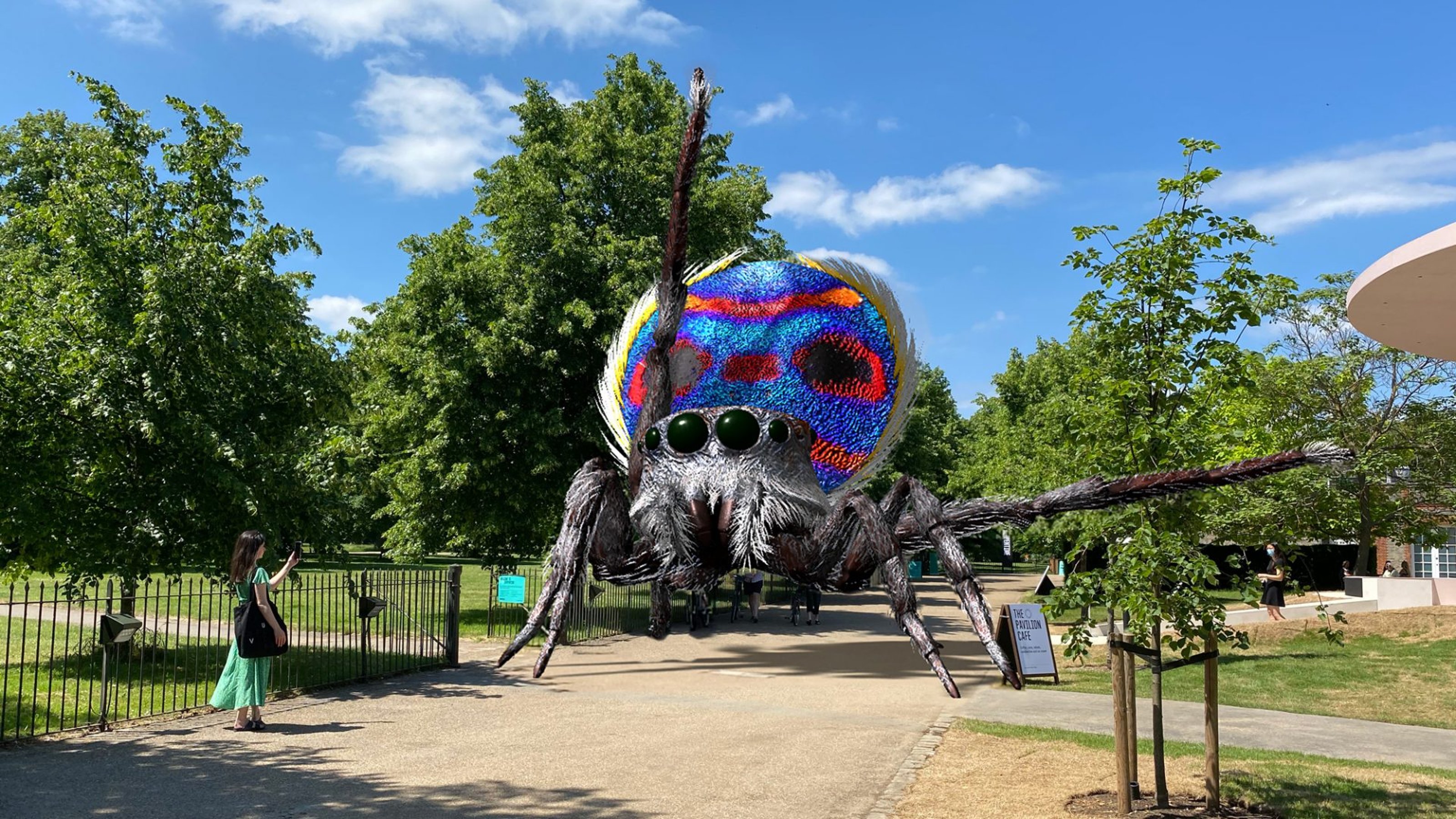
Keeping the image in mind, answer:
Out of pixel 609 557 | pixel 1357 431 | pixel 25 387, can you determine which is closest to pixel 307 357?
pixel 25 387

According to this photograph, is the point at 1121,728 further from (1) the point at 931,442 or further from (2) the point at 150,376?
(1) the point at 931,442

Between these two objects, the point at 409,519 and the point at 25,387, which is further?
the point at 409,519

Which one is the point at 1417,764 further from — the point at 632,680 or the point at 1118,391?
the point at 632,680

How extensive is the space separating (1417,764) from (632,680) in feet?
32.2

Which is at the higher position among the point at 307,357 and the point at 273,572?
the point at 307,357

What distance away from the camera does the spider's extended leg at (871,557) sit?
12.0 feet

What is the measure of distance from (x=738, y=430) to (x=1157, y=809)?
5499 millimetres

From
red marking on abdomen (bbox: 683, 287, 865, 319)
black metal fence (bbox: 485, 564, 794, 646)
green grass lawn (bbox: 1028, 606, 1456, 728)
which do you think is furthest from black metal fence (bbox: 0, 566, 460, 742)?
green grass lawn (bbox: 1028, 606, 1456, 728)

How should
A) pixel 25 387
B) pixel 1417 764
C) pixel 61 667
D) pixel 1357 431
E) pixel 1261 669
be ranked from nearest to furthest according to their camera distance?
1. pixel 1417 764
2. pixel 25 387
3. pixel 61 667
4. pixel 1261 669
5. pixel 1357 431

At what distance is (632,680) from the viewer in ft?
48.2

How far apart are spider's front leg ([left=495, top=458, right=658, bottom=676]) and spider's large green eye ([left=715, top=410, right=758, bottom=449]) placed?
550 millimetres

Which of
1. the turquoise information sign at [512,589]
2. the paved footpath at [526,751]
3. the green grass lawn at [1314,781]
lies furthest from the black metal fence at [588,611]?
the green grass lawn at [1314,781]

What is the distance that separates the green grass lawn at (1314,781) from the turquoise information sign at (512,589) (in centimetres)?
973

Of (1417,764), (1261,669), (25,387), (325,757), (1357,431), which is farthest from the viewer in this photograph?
(1357,431)
